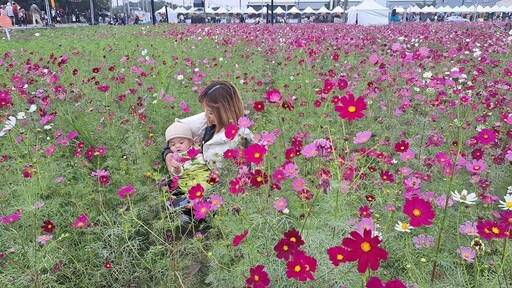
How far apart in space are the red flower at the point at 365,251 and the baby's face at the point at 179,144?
6.08 feet

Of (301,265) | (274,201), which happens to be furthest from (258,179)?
(301,265)

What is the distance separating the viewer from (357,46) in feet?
19.8

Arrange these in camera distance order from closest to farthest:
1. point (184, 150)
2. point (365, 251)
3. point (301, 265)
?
point (365, 251) → point (301, 265) → point (184, 150)

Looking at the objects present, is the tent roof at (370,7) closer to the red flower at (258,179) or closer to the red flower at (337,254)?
the red flower at (258,179)

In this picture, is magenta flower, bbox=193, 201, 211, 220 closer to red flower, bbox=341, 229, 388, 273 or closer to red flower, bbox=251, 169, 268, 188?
red flower, bbox=251, 169, 268, 188

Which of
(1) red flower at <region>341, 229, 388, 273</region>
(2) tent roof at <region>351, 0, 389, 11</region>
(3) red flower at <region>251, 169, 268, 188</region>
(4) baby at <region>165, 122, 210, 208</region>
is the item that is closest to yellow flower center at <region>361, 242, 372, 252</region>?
(1) red flower at <region>341, 229, 388, 273</region>

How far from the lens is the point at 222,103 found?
2455 millimetres

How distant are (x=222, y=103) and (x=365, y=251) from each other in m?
1.70

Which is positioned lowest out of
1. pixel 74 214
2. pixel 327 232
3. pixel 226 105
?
pixel 74 214

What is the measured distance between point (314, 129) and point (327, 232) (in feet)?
5.59

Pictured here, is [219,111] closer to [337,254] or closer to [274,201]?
[274,201]

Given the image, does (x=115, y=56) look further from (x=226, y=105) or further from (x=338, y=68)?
(x=226, y=105)

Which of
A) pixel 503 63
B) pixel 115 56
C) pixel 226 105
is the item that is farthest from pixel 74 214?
pixel 503 63

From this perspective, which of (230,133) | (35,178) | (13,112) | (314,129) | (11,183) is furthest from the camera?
(13,112)
